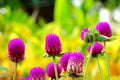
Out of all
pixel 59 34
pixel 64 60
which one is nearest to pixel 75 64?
pixel 64 60

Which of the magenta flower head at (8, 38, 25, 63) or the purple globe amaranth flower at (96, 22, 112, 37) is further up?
the purple globe amaranth flower at (96, 22, 112, 37)

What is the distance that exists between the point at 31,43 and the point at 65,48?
15 centimetres

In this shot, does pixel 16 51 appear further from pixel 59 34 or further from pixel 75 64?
pixel 59 34

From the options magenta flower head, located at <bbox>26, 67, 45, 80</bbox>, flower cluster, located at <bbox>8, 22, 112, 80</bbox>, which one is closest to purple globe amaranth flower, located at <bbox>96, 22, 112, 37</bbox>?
flower cluster, located at <bbox>8, 22, 112, 80</bbox>

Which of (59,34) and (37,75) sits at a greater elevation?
(59,34)

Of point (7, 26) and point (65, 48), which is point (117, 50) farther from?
point (7, 26)

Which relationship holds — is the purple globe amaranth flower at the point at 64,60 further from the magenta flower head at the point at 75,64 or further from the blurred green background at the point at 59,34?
the blurred green background at the point at 59,34

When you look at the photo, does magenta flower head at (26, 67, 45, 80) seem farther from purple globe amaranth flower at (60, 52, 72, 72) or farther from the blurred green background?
the blurred green background

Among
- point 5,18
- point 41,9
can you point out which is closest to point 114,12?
point 41,9

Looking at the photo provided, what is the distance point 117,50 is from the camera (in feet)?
4.44

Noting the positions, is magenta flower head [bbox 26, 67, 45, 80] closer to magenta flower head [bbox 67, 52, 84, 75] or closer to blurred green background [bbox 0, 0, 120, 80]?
magenta flower head [bbox 67, 52, 84, 75]

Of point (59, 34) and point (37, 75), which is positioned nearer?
point (37, 75)

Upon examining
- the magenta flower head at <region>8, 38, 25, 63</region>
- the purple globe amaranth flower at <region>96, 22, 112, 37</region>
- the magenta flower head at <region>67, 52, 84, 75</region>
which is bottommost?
the magenta flower head at <region>67, 52, 84, 75</region>

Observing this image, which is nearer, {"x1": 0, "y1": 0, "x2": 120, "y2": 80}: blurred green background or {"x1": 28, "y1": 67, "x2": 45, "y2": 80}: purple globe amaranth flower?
{"x1": 28, "y1": 67, "x2": 45, "y2": 80}: purple globe amaranth flower
